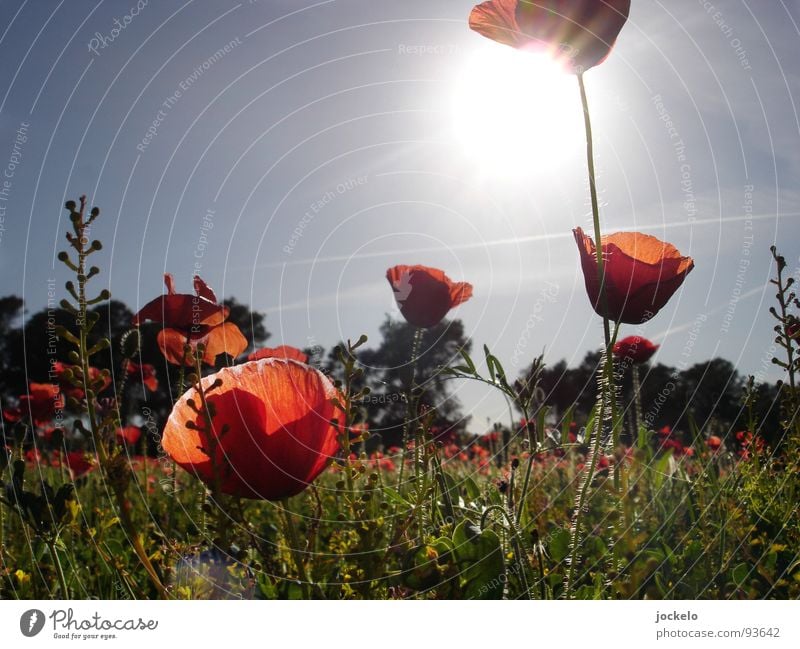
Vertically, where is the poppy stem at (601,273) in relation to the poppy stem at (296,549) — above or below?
above

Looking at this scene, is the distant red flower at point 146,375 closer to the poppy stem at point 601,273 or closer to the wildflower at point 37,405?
the wildflower at point 37,405

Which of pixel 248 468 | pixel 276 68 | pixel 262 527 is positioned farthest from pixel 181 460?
pixel 262 527

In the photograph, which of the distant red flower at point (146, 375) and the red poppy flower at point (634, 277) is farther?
the distant red flower at point (146, 375)

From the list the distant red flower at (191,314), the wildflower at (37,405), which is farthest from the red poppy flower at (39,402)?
the distant red flower at (191,314)

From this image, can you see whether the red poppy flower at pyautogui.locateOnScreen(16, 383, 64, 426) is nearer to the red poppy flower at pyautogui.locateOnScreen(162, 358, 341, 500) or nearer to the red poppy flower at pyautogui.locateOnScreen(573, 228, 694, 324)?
the red poppy flower at pyautogui.locateOnScreen(162, 358, 341, 500)

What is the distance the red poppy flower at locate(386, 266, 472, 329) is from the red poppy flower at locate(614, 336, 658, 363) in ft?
0.63

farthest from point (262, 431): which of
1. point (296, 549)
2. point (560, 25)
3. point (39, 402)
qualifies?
point (39, 402)

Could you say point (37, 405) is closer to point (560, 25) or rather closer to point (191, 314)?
point (191, 314)

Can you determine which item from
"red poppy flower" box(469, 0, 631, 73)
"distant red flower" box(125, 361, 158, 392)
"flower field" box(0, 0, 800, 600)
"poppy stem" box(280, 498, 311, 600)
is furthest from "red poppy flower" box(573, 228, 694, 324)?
"distant red flower" box(125, 361, 158, 392)

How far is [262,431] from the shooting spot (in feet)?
1.61

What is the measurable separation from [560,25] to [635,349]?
39cm

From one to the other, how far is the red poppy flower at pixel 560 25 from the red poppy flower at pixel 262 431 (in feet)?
1.24

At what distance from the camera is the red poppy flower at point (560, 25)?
2.04ft
